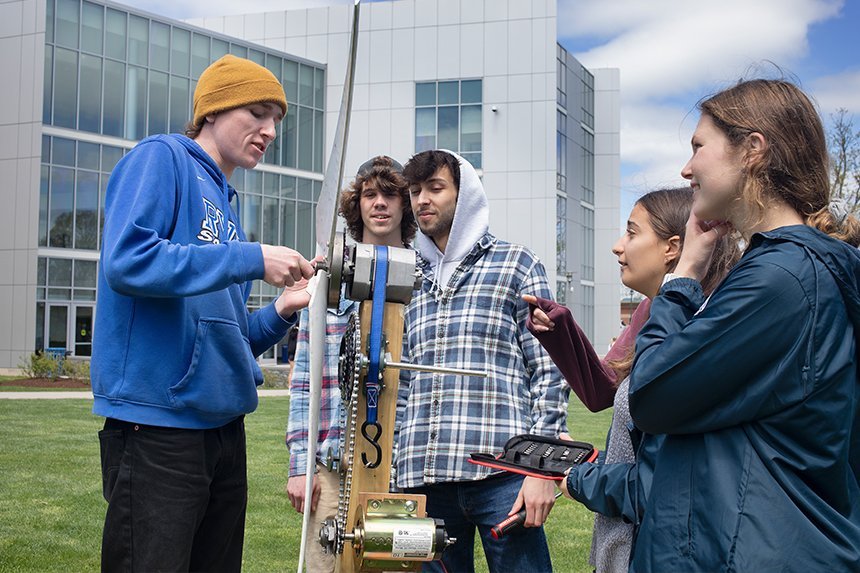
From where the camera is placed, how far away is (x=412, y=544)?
2293 mm

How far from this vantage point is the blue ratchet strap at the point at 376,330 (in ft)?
7.73

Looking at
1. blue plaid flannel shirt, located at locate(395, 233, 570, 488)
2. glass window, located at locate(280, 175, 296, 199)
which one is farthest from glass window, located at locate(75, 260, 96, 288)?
blue plaid flannel shirt, located at locate(395, 233, 570, 488)

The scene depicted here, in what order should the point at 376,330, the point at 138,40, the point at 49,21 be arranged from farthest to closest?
1. the point at 138,40
2. the point at 49,21
3. the point at 376,330

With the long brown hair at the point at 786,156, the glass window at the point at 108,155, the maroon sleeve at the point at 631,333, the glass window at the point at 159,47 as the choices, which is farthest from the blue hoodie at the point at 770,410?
the glass window at the point at 159,47

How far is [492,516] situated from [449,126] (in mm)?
38891

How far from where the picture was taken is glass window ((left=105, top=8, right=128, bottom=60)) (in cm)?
3331

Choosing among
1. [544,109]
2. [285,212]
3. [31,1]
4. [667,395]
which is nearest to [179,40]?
[31,1]

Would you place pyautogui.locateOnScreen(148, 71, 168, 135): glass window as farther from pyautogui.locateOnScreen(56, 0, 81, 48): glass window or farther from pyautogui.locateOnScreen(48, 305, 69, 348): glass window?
pyautogui.locateOnScreen(48, 305, 69, 348): glass window

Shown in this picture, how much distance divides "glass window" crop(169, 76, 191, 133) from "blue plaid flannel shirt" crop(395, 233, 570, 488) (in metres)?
33.7

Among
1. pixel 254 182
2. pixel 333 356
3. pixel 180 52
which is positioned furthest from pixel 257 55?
pixel 333 356

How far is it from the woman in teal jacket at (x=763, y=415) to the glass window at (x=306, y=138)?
38.8 meters

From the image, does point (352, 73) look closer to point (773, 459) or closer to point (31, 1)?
point (773, 459)

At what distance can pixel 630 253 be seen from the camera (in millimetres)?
3006

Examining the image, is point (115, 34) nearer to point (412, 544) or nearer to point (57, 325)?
point (57, 325)
